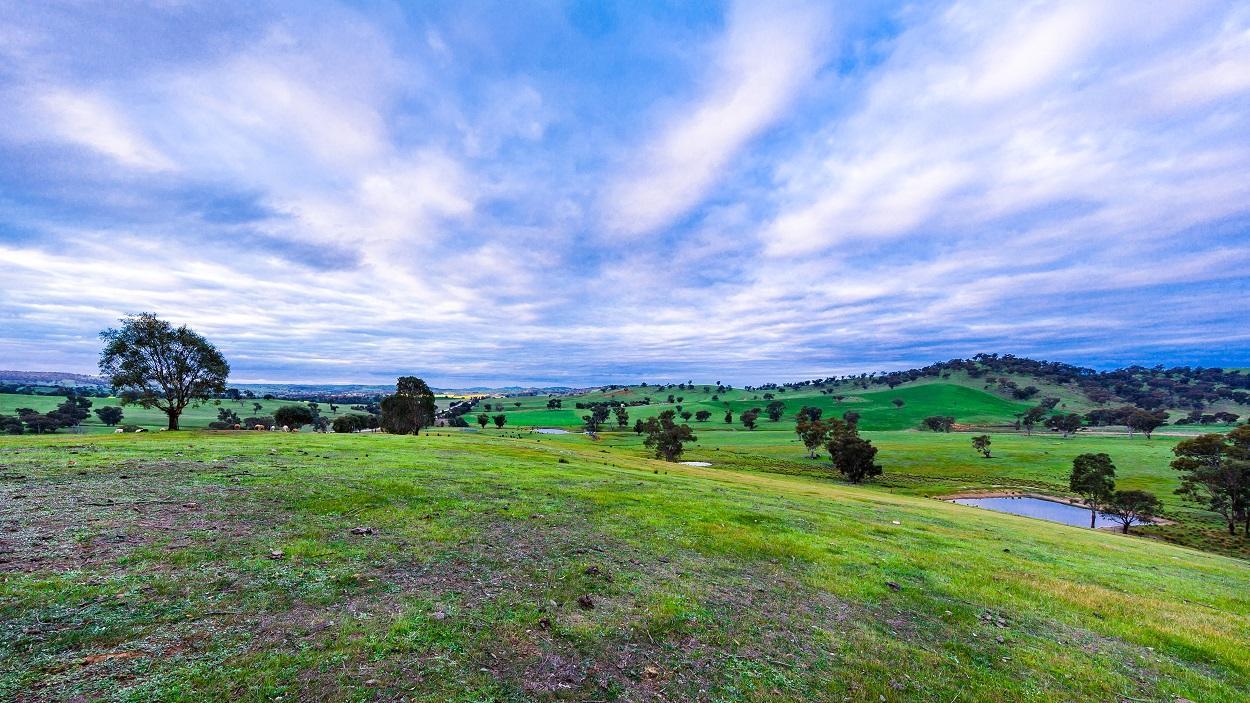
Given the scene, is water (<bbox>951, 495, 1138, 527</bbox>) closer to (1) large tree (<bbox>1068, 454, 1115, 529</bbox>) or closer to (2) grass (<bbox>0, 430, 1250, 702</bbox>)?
(1) large tree (<bbox>1068, 454, 1115, 529</bbox>)

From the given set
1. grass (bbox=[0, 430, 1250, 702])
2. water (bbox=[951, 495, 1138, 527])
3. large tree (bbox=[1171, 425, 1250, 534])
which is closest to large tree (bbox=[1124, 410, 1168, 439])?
large tree (bbox=[1171, 425, 1250, 534])

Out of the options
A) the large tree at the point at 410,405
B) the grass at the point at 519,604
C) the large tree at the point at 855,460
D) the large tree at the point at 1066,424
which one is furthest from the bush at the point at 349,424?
the large tree at the point at 1066,424

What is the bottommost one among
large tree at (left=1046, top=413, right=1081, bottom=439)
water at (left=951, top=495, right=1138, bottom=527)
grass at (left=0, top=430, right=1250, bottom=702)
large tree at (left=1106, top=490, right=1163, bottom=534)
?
water at (left=951, top=495, right=1138, bottom=527)

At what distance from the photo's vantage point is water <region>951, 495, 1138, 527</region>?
236 feet

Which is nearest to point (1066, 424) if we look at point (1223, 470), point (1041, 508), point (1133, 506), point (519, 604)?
point (1041, 508)

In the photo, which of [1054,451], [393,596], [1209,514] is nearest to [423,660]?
[393,596]

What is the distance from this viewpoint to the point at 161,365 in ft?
179

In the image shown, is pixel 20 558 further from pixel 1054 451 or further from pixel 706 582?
pixel 1054 451

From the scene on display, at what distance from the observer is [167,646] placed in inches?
→ 284

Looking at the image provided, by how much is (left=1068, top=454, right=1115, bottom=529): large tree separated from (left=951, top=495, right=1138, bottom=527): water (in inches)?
63.5

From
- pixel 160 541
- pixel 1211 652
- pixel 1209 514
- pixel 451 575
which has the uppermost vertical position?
pixel 160 541

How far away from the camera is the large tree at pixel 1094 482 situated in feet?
219

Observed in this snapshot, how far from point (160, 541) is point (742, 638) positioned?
13.9 m

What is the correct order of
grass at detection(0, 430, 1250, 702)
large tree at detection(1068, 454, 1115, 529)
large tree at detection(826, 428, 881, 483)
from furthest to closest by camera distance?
large tree at detection(826, 428, 881, 483), large tree at detection(1068, 454, 1115, 529), grass at detection(0, 430, 1250, 702)
